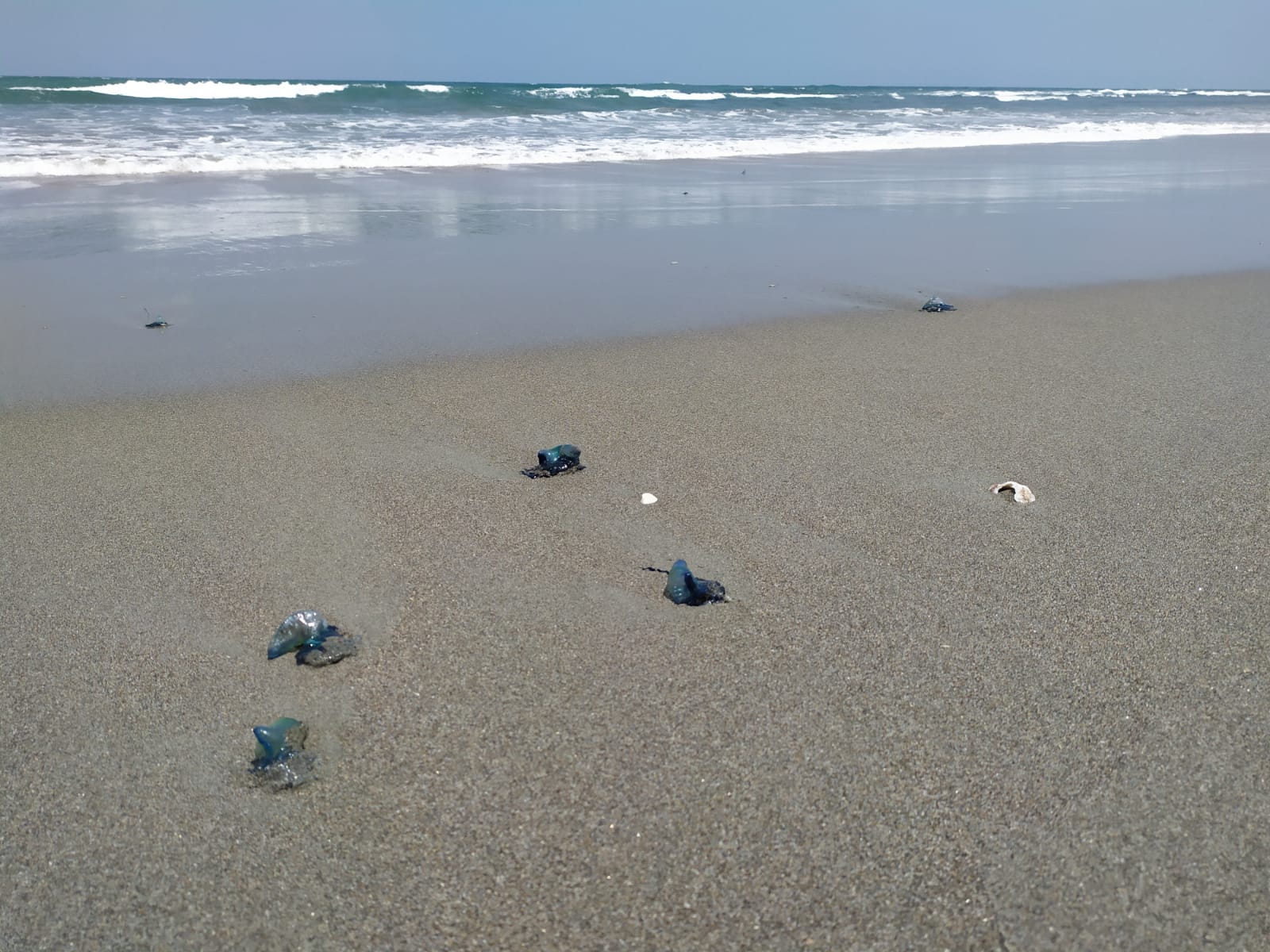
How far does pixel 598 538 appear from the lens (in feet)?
8.70

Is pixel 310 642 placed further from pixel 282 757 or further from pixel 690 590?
pixel 690 590

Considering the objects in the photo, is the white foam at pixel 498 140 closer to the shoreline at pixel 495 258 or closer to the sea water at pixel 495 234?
the sea water at pixel 495 234

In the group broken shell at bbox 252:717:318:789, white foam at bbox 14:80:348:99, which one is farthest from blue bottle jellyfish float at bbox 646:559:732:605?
white foam at bbox 14:80:348:99

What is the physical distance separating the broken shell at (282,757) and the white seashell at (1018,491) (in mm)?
2020

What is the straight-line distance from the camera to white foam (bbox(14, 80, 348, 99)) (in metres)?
Result: 24.1

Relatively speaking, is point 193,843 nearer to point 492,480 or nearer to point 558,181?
point 492,480

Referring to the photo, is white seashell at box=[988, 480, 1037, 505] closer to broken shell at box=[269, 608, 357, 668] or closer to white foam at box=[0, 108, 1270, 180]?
broken shell at box=[269, 608, 357, 668]

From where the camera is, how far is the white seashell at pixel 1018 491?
9.32ft

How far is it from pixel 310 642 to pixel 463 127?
1561cm

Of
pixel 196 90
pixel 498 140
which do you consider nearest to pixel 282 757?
pixel 498 140

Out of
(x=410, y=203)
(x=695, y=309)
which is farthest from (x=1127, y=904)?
(x=410, y=203)

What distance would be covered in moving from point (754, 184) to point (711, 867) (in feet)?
30.8

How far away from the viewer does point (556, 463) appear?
3.05 m

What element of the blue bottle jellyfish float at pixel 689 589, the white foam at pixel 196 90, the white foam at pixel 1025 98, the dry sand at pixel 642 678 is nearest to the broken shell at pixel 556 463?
the dry sand at pixel 642 678
